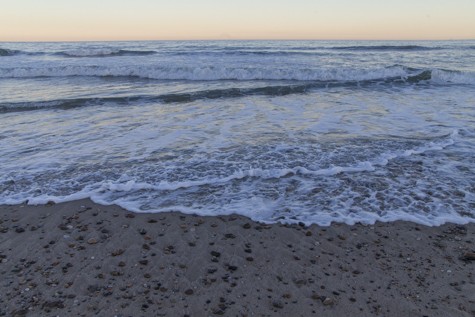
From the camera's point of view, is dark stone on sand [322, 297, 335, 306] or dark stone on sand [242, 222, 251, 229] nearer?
dark stone on sand [322, 297, 335, 306]

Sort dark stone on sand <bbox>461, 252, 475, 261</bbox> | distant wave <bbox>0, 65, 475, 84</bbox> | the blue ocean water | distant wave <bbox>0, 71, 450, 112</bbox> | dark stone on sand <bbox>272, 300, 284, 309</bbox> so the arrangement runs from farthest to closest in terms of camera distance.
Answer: distant wave <bbox>0, 65, 475, 84</bbox>
distant wave <bbox>0, 71, 450, 112</bbox>
the blue ocean water
dark stone on sand <bbox>461, 252, 475, 261</bbox>
dark stone on sand <bbox>272, 300, 284, 309</bbox>

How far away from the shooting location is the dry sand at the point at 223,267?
127 inches

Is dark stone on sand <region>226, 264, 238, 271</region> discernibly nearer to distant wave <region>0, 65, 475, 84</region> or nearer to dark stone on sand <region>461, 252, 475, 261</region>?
dark stone on sand <region>461, 252, 475, 261</region>

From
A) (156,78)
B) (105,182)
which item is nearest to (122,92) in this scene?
(156,78)

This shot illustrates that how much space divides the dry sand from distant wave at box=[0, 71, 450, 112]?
860cm

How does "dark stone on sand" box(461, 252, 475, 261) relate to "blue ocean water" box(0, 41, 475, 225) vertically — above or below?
below

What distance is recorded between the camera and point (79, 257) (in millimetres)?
3908

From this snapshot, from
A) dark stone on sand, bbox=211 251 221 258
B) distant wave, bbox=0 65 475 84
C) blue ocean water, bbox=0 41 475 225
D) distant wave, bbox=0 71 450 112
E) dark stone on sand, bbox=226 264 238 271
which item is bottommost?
dark stone on sand, bbox=226 264 238 271

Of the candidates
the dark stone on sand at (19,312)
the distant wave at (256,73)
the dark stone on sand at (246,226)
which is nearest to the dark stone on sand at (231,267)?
the dark stone on sand at (246,226)

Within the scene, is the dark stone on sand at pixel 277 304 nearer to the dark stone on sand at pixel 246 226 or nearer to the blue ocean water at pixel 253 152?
the dark stone on sand at pixel 246 226

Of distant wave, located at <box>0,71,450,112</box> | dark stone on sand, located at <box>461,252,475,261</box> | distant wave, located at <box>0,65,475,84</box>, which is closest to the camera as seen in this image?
dark stone on sand, located at <box>461,252,475,261</box>

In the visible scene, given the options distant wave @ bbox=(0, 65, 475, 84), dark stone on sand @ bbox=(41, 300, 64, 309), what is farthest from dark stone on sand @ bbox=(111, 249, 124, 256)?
distant wave @ bbox=(0, 65, 475, 84)

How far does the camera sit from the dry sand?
321cm

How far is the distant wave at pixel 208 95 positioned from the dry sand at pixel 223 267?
8.60m
